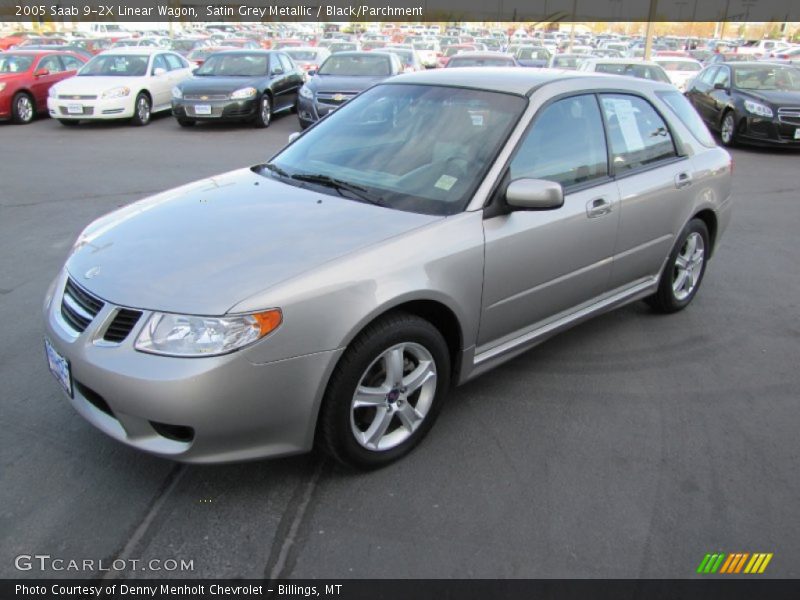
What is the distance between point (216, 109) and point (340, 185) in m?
10.8

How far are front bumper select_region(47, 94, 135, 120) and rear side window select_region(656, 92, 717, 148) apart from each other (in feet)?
38.3

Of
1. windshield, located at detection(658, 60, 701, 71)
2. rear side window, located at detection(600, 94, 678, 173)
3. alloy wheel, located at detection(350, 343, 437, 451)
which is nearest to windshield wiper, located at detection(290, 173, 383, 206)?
alloy wheel, located at detection(350, 343, 437, 451)

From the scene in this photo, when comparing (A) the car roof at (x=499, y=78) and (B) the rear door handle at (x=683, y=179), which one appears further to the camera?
(B) the rear door handle at (x=683, y=179)

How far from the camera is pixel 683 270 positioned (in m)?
4.87

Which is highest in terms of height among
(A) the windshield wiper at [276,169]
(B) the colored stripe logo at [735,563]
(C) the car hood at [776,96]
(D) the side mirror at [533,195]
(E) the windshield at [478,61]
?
(E) the windshield at [478,61]

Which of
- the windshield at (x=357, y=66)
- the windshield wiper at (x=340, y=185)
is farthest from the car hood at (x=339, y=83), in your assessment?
the windshield wiper at (x=340, y=185)

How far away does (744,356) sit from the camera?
427 cm

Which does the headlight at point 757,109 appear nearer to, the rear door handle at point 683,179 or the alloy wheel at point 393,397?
the rear door handle at point 683,179

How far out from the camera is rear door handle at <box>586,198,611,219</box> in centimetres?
369

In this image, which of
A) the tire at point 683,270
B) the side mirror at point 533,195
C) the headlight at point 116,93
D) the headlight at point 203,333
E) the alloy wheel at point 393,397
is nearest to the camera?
the headlight at point 203,333

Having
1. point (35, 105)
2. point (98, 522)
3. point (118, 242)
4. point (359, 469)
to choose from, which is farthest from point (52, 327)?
point (35, 105)

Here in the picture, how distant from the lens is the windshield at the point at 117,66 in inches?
555

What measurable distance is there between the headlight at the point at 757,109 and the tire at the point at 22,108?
14.3m
